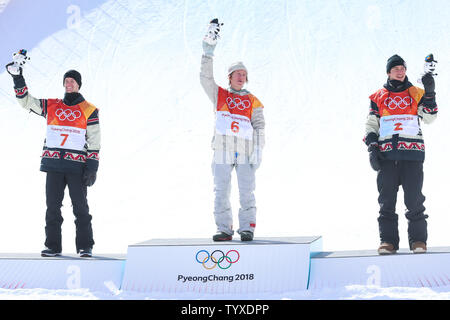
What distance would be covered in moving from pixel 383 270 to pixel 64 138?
2.68m

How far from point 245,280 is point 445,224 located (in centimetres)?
383

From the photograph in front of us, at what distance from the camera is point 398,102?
3.91 m

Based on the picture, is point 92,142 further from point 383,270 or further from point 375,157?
point 383,270

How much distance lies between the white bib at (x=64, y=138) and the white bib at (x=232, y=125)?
3.87 feet

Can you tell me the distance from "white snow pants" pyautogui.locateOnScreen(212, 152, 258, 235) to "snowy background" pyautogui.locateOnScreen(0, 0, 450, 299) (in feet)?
8.17

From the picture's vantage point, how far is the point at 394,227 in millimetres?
Answer: 3838

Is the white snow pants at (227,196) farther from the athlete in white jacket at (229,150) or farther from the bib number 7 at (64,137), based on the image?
the bib number 7 at (64,137)

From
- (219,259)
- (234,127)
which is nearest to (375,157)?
(234,127)

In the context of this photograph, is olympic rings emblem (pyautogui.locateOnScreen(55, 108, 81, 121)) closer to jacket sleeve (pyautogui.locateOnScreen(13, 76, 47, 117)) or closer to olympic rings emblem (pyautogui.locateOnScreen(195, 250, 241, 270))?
jacket sleeve (pyautogui.locateOnScreen(13, 76, 47, 117))

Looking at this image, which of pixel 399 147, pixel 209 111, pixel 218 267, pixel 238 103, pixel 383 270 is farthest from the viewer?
pixel 209 111

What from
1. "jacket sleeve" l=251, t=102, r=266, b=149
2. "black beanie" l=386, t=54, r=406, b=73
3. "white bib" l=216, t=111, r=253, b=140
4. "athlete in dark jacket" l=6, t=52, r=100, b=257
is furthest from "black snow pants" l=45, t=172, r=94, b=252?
"black beanie" l=386, t=54, r=406, b=73

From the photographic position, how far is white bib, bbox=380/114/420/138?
3846 mm

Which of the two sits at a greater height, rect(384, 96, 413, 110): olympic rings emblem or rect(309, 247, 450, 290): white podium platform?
rect(384, 96, 413, 110): olympic rings emblem
